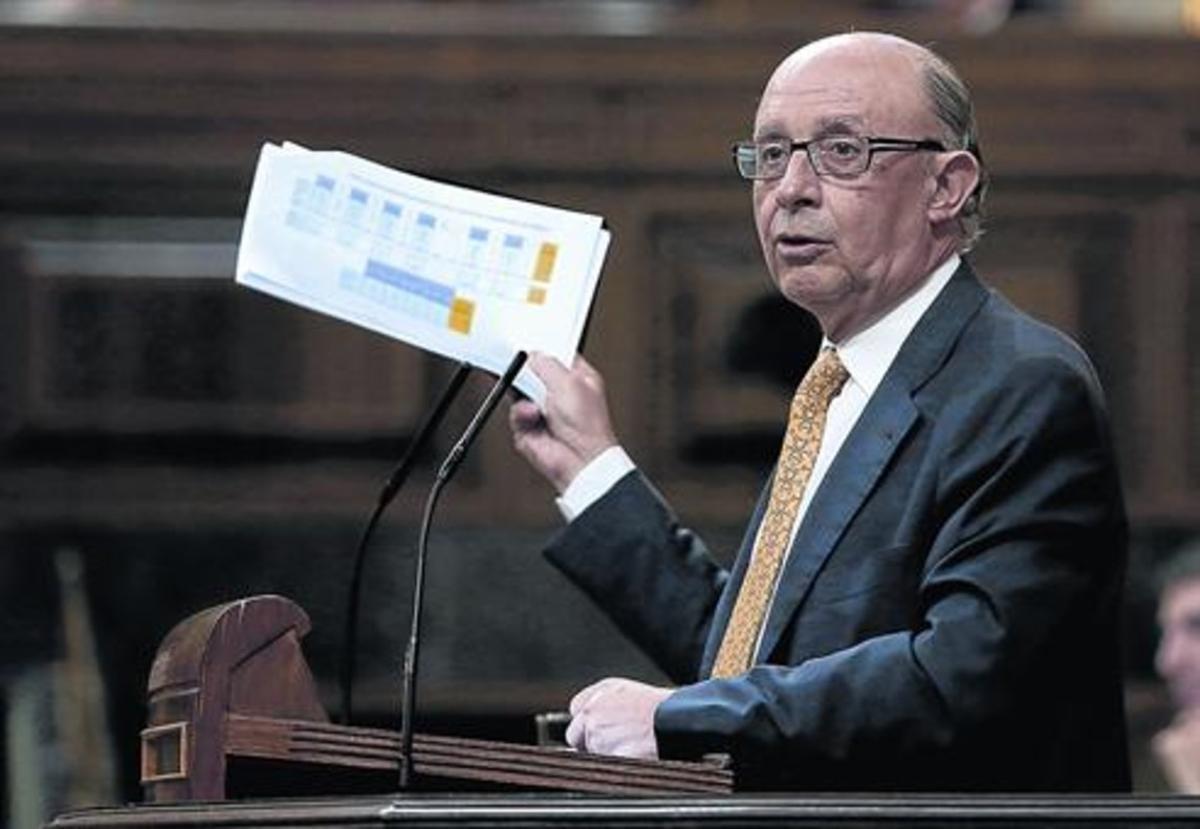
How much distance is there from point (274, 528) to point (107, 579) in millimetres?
301

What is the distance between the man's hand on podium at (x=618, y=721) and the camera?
3533 mm

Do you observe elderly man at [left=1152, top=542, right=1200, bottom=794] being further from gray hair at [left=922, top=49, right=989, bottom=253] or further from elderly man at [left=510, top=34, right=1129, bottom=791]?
gray hair at [left=922, top=49, right=989, bottom=253]

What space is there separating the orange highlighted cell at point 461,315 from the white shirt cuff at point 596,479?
21cm

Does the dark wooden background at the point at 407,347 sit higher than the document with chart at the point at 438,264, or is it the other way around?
the dark wooden background at the point at 407,347

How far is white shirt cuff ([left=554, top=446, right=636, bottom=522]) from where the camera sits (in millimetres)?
4074

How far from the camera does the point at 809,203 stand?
377 centimetres

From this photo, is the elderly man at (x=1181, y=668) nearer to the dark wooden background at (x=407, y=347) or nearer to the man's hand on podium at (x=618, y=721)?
the dark wooden background at (x=407, y=347)

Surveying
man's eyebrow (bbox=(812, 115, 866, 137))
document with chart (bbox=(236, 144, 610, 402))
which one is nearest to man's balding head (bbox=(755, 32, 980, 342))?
man's eyebrow (bbox=(812, 115, 866, 137))

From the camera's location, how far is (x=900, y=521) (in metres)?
3.60

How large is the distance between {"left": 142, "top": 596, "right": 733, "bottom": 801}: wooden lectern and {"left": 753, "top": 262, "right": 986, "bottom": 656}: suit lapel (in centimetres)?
32

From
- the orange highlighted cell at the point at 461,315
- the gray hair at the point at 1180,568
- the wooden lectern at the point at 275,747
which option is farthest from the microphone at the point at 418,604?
the gray hair at the point at 1180,568

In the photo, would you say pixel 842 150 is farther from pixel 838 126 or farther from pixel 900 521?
pixel 900 521

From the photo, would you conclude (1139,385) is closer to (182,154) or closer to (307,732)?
(182,154)

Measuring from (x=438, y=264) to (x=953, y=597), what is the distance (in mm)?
757
